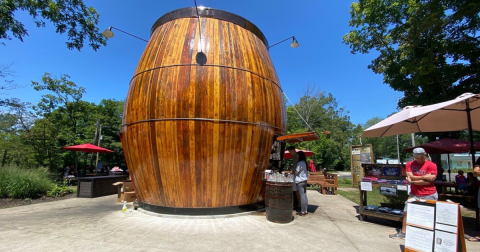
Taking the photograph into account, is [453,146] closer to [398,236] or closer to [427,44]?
[427,44]

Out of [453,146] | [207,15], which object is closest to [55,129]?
[207,15]

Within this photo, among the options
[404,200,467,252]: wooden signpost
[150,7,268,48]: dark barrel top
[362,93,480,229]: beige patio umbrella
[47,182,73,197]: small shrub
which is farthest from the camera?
[47,182,73,197]: small shrub

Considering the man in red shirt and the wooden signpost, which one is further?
the man in red shirt

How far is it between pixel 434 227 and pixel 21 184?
12.3 m

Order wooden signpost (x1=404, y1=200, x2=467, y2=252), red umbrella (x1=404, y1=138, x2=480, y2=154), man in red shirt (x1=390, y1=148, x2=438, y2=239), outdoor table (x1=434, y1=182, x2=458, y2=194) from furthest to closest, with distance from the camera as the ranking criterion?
red umbrella (x1=404, y1=138, x2=480, y2=154)
outdoor table (x1=434, y1=182, x2=458, y2=194)
man in red shirt (x1=390, y1=148, x2=438, y2=239)
wooden signpost (x1=404, y1=200, x2=467, y2=252)

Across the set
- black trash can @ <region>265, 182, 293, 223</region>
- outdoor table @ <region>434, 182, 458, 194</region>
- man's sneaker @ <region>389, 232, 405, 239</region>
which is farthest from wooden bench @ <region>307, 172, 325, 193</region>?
man's sneaker @ <region>389, 232, 405, 239</region>

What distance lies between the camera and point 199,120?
5.45 m

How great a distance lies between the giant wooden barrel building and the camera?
18.0ft

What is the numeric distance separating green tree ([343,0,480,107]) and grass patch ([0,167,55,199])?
16295 millimetres

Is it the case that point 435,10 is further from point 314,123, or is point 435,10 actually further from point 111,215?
point 314,123

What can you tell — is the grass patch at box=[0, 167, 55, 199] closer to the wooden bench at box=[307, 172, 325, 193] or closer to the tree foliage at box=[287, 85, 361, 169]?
the wooden bench at box=[307, 172, 325, 193]

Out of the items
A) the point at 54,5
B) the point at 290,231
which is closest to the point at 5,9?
the point at 54,5

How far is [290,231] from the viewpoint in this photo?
15.6 ft

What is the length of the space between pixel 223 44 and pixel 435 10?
9.52m
